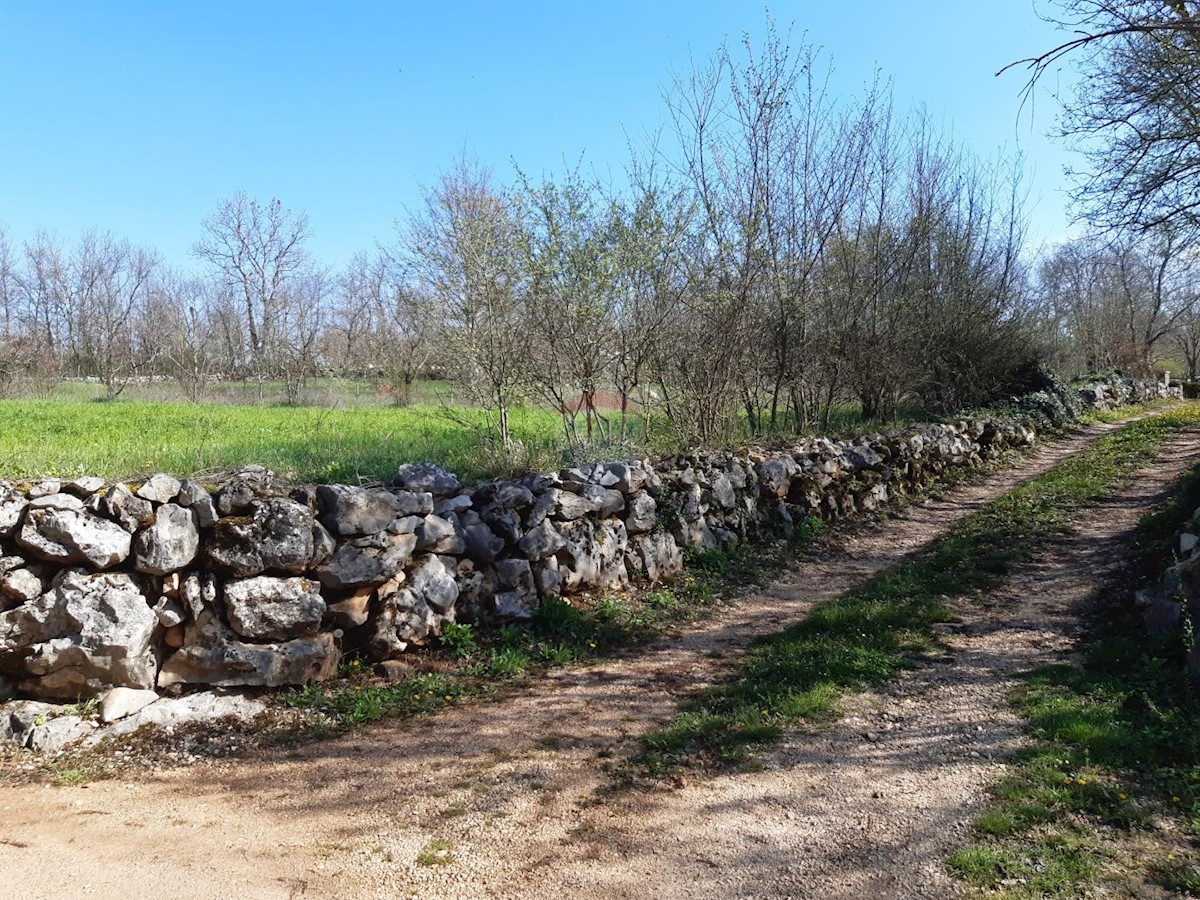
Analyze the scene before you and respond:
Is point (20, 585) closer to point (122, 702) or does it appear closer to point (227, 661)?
point (122, 702)

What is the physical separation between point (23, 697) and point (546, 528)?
3.66 metres

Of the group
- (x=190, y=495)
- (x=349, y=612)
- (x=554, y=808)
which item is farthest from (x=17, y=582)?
(x=554, y=808)

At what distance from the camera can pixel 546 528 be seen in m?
6.41

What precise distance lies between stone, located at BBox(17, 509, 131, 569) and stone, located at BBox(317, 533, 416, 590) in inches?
50.0

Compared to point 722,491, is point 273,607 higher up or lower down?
lower down

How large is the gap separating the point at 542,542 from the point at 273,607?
2.21 m

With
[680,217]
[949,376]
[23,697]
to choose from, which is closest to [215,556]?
[23,697]

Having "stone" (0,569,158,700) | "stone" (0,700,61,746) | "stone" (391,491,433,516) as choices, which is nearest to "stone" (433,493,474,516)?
"stone" (391,491,433,516)

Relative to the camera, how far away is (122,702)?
443 centimetres

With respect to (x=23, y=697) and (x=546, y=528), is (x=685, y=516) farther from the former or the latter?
(x=23, y=697)

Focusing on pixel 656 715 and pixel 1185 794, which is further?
pixel 656 715

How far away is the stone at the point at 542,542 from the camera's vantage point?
6281 millimetres

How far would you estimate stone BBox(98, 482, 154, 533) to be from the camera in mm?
4609

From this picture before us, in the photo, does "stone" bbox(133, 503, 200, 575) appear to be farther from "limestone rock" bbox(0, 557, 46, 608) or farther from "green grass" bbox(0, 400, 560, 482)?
"green grass" bbox(0, 400, 560, 482)
